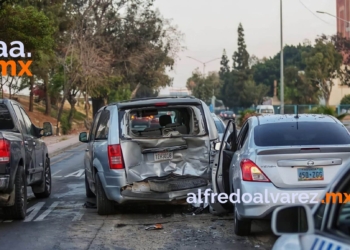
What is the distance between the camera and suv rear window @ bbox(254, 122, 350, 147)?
28.3 ft

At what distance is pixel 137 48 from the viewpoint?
59719 mm

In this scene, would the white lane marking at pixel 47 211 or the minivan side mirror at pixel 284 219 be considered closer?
the minivan side mirror at pixel 284 219

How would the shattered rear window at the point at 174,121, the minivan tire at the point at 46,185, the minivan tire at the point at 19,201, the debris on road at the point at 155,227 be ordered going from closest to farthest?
the debris on road at the point at 155,227, the minivan tire at the point at 19,201, the shattered rear window at the point at 174,121, the minivan tire at the point at 46,185

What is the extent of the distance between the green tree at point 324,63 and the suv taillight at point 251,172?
63.2m

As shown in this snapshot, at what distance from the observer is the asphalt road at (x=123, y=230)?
868 centimetres

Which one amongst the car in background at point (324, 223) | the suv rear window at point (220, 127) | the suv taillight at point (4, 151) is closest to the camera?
the car in background at point (324, 223)

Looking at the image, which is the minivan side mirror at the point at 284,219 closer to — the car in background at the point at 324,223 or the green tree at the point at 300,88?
A: the car in background at the point at 324,223

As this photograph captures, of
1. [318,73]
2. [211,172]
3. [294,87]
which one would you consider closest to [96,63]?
[318,73]

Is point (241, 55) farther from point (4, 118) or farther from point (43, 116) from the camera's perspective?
point (4, 118)

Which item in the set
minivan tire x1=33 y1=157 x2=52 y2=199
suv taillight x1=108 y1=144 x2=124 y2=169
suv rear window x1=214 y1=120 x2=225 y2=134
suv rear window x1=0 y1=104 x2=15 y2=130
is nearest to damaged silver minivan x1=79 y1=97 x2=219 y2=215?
suv taillight x1=108 y1=144 x2=124 y2=169

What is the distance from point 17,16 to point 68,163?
6371 mm

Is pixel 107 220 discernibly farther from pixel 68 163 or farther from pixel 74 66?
pixel 74 66

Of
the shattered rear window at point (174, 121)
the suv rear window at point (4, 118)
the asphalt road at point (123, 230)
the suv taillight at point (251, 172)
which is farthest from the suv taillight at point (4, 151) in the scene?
the suv taillight at point (251, 172)

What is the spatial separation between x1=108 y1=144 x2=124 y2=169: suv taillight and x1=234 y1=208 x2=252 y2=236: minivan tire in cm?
234
